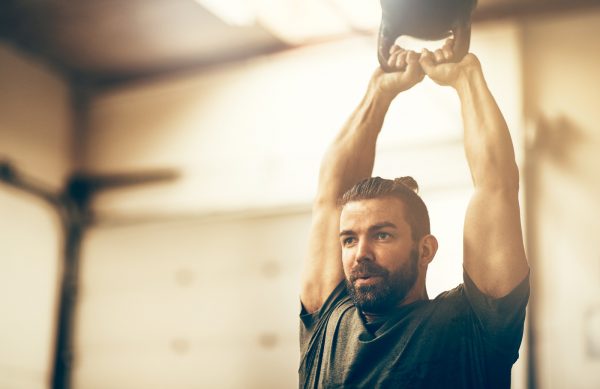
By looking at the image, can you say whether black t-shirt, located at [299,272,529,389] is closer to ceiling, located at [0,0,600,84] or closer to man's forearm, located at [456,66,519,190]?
man's forearm, located at [456,66,519,190]

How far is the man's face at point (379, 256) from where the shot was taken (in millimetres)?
2027

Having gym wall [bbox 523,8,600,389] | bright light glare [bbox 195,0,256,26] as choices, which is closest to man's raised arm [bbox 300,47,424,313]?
gym wall [bbox 523,8,600,389]

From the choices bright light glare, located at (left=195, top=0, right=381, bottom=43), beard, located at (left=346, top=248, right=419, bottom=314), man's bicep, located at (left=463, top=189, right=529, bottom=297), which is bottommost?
beard, located at (left=346, top=248, right=419, bottom=314)

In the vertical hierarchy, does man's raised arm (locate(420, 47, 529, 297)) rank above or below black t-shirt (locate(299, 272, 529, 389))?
above

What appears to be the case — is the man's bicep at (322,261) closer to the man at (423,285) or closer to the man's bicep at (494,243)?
the man at (423,285)

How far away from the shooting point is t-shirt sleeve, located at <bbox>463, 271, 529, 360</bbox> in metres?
1.92

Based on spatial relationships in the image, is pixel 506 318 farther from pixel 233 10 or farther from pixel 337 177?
pixel 233 10

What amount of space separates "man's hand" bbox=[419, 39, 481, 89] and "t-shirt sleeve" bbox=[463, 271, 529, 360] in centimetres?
54

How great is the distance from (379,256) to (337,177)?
1.29ft

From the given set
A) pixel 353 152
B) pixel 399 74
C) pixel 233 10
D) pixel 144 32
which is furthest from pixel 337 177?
pixel 144 32

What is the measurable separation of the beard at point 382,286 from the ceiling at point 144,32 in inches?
111

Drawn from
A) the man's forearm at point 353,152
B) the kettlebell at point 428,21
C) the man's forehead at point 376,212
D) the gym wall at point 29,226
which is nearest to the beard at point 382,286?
the man's forehead at point 376,212

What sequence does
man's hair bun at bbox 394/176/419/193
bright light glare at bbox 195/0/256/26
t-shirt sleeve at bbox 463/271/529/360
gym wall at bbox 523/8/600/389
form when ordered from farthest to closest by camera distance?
bright light glare at bbox 195/0/256/26
gym wall at bbox 523/8/600/389
man's hair bun at bbox 394/176/419/193
t-shirt sleeve at bbox 463/271/529/360

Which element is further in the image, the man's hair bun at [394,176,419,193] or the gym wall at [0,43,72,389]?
the gym wall at [0,43,72,389]
